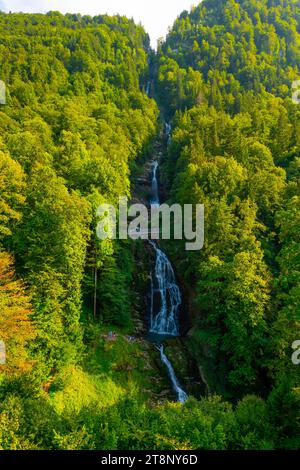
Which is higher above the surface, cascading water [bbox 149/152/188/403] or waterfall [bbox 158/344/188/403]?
cascading water [bbox 149/152/188/403]

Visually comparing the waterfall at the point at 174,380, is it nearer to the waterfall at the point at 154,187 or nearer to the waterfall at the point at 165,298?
the waterfall at the point at 165,298

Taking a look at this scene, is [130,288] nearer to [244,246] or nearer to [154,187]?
[244,246]

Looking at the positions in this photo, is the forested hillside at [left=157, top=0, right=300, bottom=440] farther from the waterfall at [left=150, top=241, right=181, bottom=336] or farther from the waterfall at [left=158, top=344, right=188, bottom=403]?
the waterfall at [left=158, top=344, right=188, bottom=403]

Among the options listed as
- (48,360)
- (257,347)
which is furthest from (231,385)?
(48,360)

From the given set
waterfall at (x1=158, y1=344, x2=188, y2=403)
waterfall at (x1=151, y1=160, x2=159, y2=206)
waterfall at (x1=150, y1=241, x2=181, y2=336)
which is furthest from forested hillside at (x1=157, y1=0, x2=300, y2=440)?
waterfall at (x1=151, y1=160, x2=159, y2=206)

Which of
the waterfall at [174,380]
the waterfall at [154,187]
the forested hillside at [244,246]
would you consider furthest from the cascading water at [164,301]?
the waterfall at [154,187]

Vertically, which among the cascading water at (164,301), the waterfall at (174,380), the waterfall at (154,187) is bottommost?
the waterfall at (174,380)

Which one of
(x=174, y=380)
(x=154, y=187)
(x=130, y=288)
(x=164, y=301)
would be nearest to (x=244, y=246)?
(x=164, y=301)

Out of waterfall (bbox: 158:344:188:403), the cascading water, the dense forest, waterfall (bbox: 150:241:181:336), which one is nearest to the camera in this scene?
the dense forest
